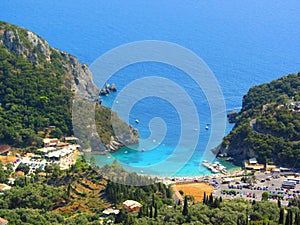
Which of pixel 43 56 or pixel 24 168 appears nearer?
pixel 24 168

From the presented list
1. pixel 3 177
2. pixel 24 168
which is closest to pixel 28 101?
pixel 24 168

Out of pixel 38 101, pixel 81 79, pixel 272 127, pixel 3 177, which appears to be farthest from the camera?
pixel 81 79

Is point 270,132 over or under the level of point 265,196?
over

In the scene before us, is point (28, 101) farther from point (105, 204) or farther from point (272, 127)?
point (272, 127)

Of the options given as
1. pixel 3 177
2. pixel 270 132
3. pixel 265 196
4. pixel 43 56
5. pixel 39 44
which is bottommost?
pixel 265 196

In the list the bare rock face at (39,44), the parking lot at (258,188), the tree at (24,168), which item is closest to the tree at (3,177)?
the tree at (24,168)

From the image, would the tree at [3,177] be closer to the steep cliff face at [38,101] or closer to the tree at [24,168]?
the tree at [24,168]

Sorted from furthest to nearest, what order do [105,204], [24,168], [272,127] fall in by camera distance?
[272,127] < [24,168] < [105,204]

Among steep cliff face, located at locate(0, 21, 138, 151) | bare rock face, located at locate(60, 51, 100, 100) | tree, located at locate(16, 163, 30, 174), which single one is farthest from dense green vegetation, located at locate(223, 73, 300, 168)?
tree, located at locate(16, 163, 30, 174)
